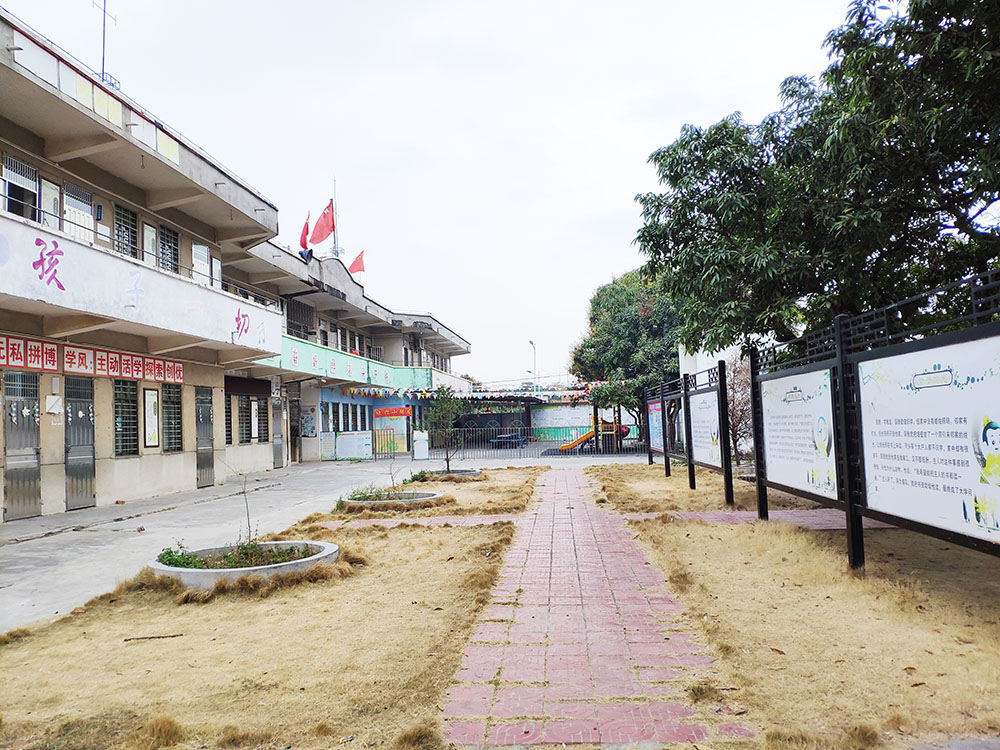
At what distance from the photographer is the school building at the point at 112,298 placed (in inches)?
436

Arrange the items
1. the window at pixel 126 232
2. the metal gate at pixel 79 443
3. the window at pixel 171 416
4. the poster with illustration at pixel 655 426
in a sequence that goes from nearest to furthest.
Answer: the metal gate at pixel 79 443 < the window at pixel 126 232 < the window at pixel 171 416 < the poster with illustration at pixel 655 426

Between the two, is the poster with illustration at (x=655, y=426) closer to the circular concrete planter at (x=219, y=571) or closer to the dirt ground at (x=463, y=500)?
the dirt ground at (x=463, y=500)

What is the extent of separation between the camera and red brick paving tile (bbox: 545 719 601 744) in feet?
10.8

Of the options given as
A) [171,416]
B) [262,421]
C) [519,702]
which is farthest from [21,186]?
[262,421]

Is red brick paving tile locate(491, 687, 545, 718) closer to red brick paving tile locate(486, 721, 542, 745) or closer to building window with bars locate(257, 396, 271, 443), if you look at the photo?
red brick paving tile locate(486, 721, 542, 745)

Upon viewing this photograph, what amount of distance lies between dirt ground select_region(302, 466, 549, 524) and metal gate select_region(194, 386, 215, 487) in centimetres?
547

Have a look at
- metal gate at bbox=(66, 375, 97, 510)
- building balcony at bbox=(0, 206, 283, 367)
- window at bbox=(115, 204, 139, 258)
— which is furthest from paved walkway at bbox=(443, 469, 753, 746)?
window at bbox=(115, 204, 139, 258)

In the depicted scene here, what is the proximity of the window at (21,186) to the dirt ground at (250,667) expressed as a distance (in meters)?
8.53

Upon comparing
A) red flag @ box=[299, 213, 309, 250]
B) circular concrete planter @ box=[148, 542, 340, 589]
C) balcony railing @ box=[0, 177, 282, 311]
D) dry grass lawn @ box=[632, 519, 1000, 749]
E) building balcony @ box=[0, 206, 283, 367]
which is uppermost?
red flag @ box=[299, 213, 309, 250]

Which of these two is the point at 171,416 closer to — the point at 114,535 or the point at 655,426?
the point at 114,535

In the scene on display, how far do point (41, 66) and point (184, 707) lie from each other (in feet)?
34.8

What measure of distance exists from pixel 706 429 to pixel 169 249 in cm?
1254

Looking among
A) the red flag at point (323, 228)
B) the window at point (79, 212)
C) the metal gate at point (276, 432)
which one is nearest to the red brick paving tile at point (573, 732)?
the window at point (79, 212)

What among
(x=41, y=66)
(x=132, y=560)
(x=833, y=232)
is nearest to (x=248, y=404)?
(x=41, y=66)
